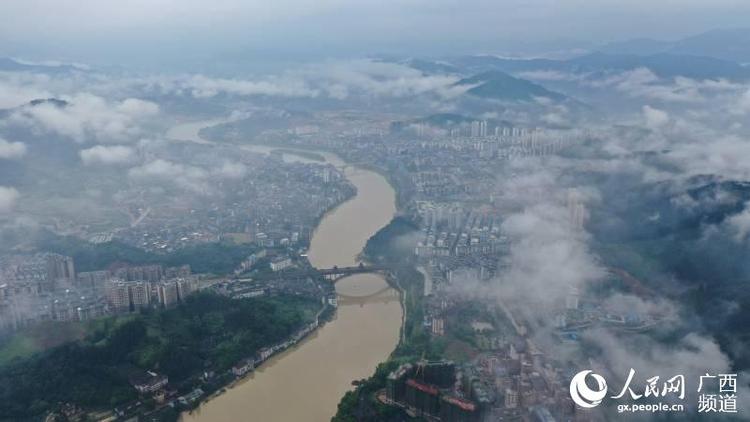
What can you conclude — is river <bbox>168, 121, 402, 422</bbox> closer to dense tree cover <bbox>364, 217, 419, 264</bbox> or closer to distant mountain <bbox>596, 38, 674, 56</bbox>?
dense tree cover <bbox>364, 217, 419, 264</bbox>

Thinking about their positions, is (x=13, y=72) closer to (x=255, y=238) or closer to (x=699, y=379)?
(x=255, y=238)

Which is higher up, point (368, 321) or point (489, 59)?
point (489, 59)

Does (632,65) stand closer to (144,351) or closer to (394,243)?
(394,243)

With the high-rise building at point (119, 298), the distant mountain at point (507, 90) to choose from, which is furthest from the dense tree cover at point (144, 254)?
the distant mountain at point (507, 90)

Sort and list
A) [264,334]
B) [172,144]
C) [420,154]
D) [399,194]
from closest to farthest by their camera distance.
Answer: [264,334] < [399,194] < [420,154] < [172,144]

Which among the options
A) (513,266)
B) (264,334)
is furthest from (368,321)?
(513,266)

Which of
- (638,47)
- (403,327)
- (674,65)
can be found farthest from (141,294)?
(638,47)
